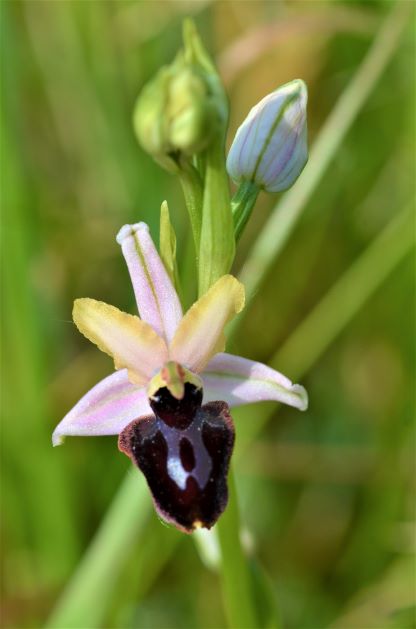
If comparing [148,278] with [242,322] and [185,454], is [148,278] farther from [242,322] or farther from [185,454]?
[242,322]

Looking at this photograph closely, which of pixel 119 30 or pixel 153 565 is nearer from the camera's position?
pixel 153 565

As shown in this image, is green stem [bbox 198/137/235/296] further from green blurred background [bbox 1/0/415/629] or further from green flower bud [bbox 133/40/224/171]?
green blurred background [bbox 1/0/415/629]

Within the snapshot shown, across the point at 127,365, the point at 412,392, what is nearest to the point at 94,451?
the point at 412,392

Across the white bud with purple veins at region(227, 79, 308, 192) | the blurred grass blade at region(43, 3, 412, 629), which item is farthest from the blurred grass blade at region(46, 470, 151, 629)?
the white bud with purple veins at region(227, 79, 308, 192)

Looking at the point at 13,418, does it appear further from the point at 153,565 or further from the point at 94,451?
the point at 153,565

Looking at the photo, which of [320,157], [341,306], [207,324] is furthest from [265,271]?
[207,324]

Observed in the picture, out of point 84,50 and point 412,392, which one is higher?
point 84,50
